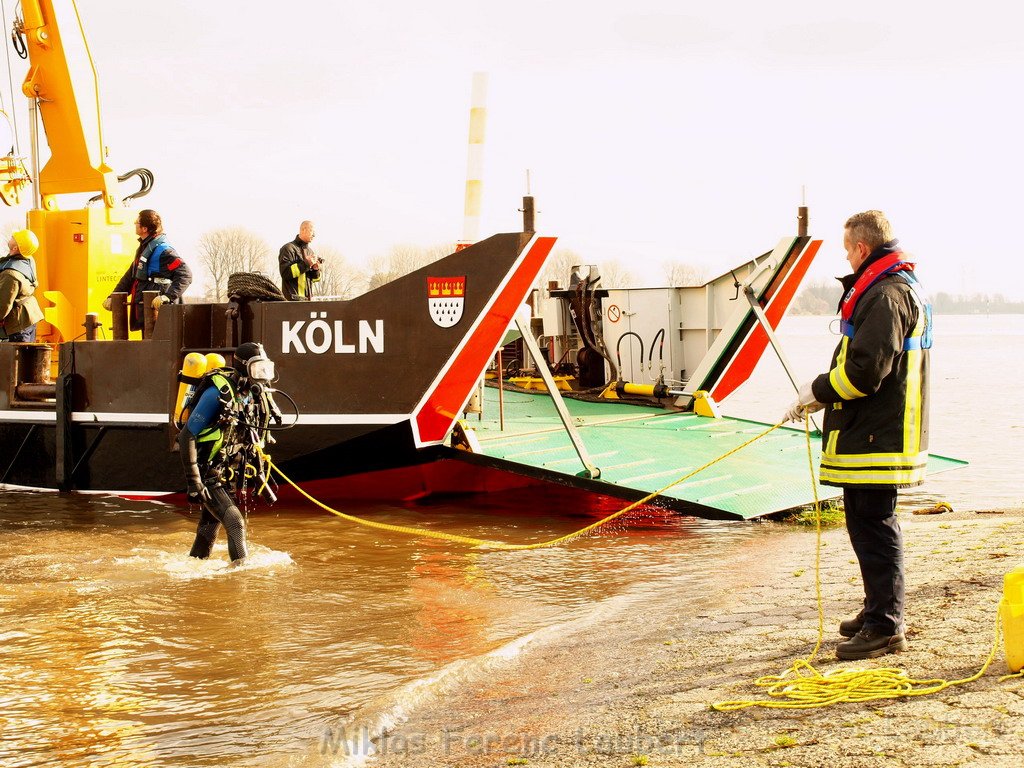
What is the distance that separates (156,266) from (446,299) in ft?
9.60

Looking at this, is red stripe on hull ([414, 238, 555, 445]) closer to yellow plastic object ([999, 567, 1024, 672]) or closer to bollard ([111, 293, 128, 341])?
bollard ([111, 293, 128, 341])

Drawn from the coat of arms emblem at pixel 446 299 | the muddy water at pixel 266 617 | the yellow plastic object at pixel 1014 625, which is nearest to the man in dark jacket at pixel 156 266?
the muddy water at pixel 266 617

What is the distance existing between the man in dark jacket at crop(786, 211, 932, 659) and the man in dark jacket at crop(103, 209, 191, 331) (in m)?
6.59

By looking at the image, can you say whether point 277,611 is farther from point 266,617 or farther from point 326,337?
point 326,337

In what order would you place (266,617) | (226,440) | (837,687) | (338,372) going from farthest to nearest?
(338,372) < (226,440) < (266,617) < (837,687)

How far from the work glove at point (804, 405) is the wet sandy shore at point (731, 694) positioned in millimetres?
961

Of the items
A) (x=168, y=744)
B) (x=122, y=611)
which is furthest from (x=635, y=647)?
(x=122, y=611)

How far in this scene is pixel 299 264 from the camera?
33.0 ft

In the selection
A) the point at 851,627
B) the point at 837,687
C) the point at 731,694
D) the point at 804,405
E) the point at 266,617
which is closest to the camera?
the point at 837,687

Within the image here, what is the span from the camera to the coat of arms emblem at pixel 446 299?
813cm

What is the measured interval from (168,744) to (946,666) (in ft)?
9.68

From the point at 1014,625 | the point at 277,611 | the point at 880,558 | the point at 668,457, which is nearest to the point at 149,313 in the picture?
the point at 277,611

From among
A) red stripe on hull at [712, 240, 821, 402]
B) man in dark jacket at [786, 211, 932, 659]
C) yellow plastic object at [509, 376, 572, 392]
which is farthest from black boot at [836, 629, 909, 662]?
yellow plastic object at [509, 376, 572, 392]

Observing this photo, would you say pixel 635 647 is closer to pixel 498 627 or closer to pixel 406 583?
pixel 498 627
